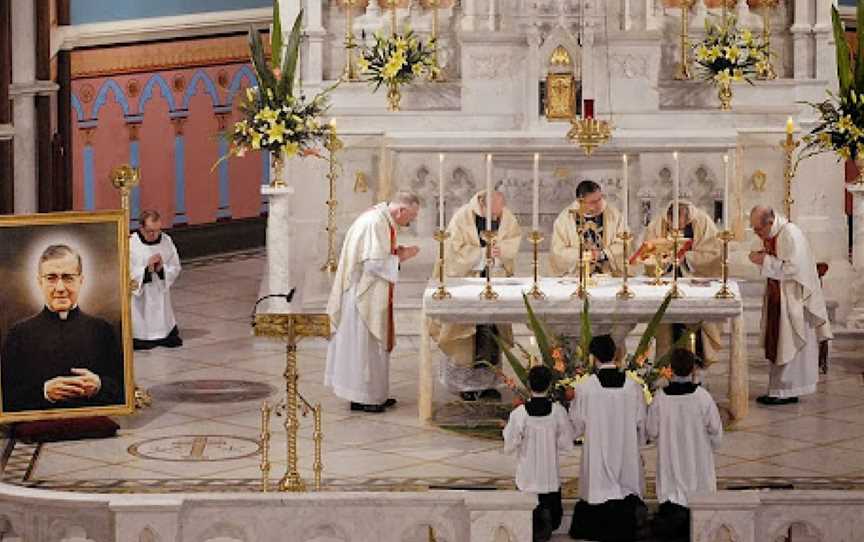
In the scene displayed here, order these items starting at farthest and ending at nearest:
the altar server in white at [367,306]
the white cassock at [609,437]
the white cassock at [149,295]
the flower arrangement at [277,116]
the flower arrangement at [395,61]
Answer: the flower arrangement at [395,61] < the white cassock at [149,295] < the flower arrangement at [277,116] < the altar server in white at [367,306] < the white cassock at [609,437]

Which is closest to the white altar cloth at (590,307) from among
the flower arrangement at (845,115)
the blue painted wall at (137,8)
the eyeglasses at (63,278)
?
the eyeglasses at (63,278)

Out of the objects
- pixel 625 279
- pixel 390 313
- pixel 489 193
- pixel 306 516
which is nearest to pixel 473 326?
pixel 390 313

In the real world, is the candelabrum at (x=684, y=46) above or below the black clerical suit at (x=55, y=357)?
above

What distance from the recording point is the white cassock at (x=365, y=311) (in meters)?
16.4

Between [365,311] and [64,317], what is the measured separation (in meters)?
2.36

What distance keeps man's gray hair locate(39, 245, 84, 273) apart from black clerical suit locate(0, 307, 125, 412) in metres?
0.32

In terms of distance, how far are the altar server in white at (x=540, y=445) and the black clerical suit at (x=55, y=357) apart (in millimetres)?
3302

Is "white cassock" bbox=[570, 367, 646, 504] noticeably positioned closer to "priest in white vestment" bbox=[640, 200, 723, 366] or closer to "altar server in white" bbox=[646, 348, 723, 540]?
"altar server in white" bbox=[646, 348, 723, 540]

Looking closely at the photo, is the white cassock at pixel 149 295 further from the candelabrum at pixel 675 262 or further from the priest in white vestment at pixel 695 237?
the candelabrum at pixel 675 262

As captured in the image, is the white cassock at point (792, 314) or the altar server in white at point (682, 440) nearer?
the altar server in white at point (682, 440)

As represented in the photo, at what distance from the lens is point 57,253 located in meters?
15.0

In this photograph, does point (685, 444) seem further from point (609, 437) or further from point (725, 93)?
point (725, 93)

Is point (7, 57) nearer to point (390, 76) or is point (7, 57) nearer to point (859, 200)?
point (390, 76)

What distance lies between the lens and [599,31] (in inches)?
778
